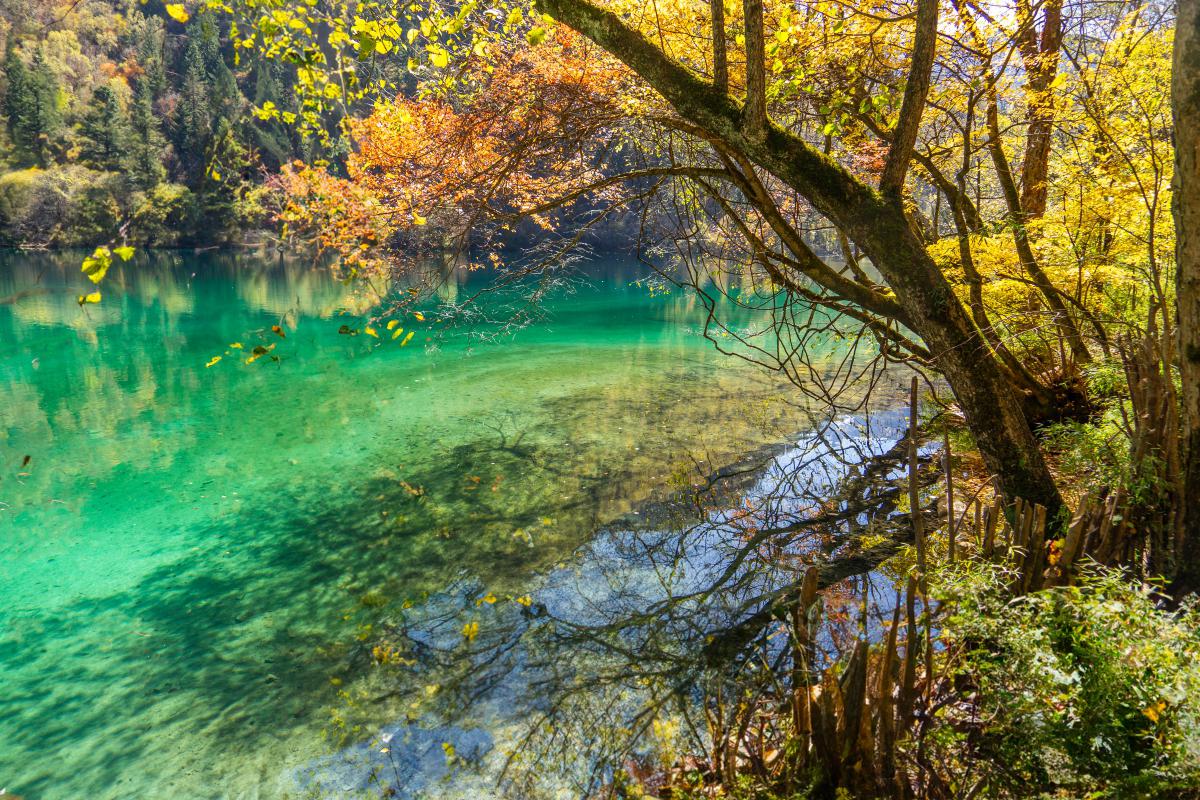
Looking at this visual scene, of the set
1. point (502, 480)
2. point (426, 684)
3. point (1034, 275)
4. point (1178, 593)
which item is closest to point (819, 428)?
point (1034, 275)

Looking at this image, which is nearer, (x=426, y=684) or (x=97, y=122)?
(x=426, y=684)

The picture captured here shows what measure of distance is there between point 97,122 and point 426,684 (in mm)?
53315

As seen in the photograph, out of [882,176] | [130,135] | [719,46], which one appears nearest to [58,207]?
[130,135]

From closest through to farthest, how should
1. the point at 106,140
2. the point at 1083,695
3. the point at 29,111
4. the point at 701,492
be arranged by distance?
the point at 1083,695, the point at 701,492, the point at 29,111, the point at 106,140

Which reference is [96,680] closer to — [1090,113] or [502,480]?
[502,480]

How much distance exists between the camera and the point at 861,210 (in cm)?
446

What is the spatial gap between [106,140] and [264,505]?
161 ft

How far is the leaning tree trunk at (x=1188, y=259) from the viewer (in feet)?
10.8

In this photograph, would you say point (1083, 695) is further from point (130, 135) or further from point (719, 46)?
point (130, 135)

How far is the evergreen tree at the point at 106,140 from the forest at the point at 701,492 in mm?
41593

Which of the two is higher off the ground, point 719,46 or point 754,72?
point 719,46

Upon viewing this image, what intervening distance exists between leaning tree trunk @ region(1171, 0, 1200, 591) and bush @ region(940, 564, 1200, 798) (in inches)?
34.6

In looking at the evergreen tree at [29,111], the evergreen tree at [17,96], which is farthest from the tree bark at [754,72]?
the evergreen tree at [17,96]

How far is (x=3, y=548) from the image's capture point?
6.27 metres
